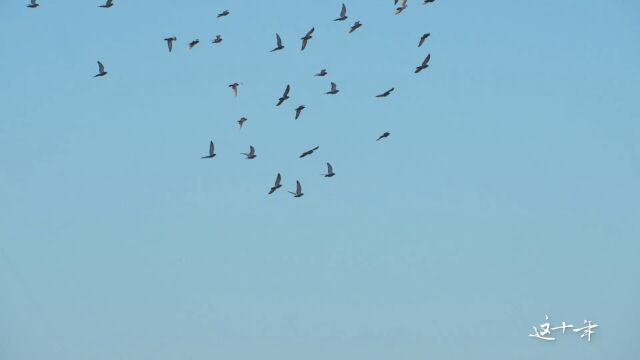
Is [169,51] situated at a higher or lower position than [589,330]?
higher

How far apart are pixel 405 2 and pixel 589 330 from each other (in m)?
28.8

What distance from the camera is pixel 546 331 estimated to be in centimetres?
19825

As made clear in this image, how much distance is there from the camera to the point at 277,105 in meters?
200

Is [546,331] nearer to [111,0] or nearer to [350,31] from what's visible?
[350,31]

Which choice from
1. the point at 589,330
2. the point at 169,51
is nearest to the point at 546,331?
the point at 589,330

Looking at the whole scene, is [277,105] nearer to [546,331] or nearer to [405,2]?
[405,2]

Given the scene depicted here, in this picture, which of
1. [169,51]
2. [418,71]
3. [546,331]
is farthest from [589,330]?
[169,51]

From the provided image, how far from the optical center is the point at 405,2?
19525cm

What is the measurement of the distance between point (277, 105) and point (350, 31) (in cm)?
811

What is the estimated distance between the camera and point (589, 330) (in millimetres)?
196000

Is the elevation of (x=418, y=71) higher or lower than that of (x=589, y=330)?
higher

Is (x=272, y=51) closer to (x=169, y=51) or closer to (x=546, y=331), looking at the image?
(x=169, y=51)

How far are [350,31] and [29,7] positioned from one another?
2497cm

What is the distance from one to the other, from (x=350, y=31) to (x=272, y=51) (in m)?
6.32
